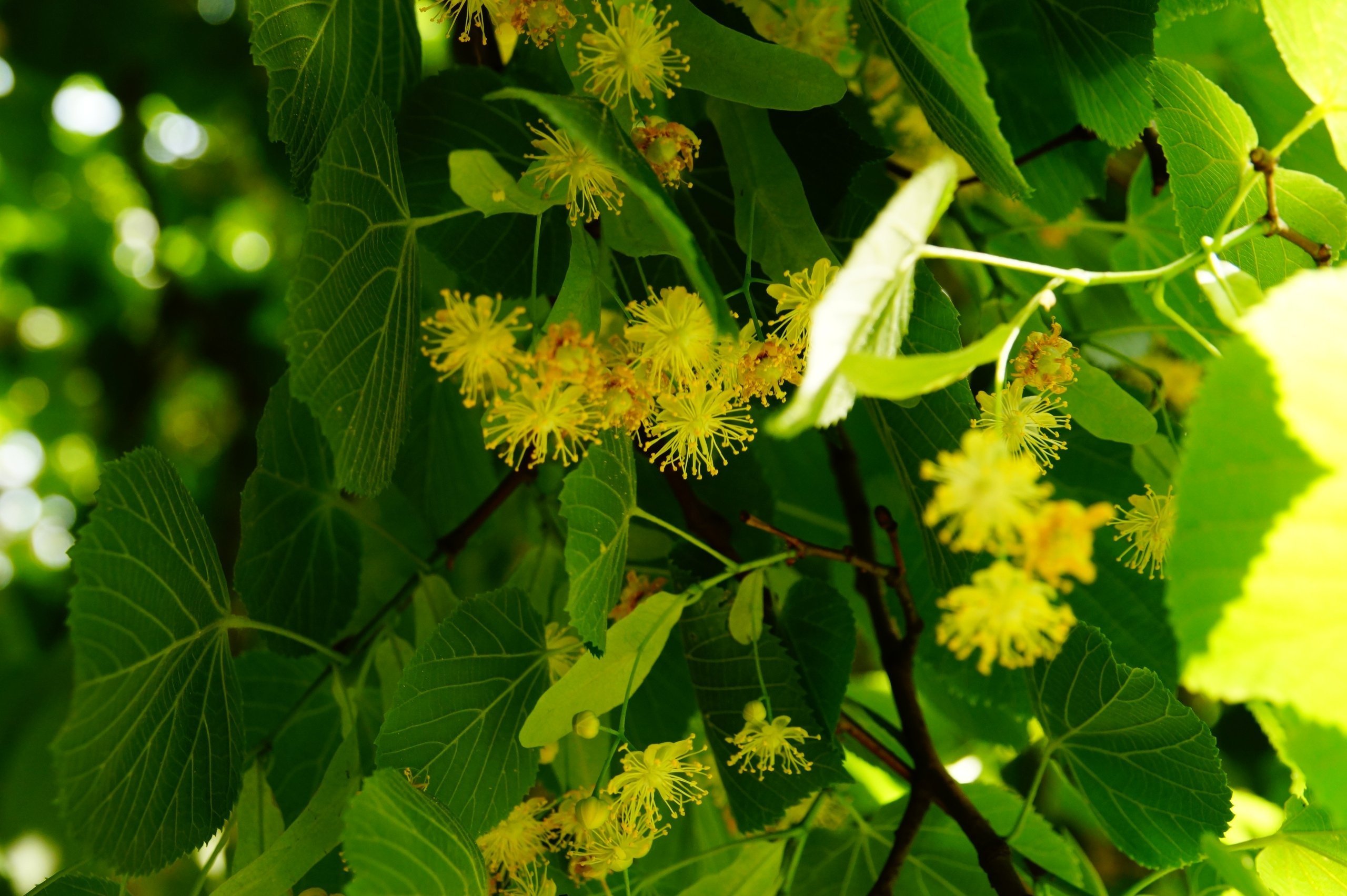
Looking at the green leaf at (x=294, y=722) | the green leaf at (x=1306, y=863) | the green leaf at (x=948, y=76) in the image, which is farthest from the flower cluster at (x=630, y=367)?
the green leaf at (x=1306, y=863)

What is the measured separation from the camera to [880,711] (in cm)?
101

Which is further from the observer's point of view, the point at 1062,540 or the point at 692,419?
the point at 692,419

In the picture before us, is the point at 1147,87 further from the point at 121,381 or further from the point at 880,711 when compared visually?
the point at 121,381

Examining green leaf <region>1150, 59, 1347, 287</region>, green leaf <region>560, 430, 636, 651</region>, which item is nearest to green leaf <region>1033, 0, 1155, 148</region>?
green leaf <region>1150, 59, 1347, 287</region>

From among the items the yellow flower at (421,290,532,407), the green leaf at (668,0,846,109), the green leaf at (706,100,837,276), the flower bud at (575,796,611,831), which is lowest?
the flower bud at (575,796,611,831)

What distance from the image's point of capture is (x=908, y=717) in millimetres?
714

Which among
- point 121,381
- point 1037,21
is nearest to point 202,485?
point 121,381

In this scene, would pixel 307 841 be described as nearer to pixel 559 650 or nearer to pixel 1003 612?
pixel 559 650

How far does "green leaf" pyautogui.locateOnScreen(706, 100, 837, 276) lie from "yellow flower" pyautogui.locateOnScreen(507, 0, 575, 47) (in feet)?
0.39

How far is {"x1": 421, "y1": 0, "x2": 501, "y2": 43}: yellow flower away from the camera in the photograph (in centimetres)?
61

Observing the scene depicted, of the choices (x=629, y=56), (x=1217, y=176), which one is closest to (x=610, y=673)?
(x=629, y=56)

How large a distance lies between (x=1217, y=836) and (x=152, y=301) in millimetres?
2327

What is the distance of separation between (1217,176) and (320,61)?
1.83ft

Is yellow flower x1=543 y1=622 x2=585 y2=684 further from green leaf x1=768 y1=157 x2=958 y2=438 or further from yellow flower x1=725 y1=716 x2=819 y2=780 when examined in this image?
green leaf x1=768 y1=157 x2=958 y2=438
